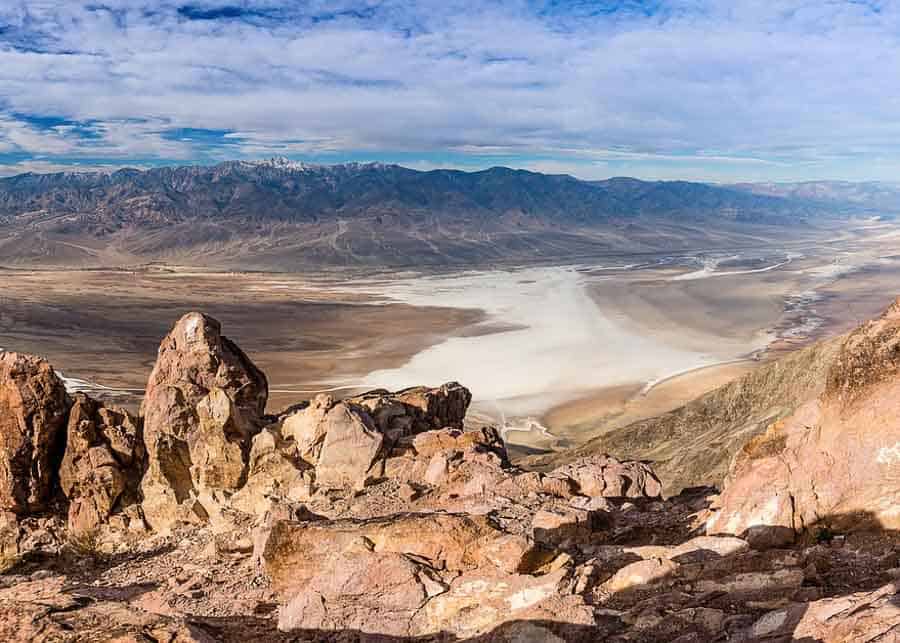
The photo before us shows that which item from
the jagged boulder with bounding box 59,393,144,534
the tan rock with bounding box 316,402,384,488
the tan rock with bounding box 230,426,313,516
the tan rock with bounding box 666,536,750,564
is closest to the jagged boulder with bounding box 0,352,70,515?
the jagged boulder with bounding box 59,393,144,534

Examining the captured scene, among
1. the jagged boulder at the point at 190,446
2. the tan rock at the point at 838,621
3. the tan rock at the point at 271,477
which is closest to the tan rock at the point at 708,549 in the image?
the tan rock at the point at 838,621

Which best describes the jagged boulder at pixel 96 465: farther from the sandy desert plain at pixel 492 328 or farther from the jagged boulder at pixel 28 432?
the sandy desert plain at pixel 492 328

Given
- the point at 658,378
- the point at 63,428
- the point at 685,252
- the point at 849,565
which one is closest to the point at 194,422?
the point at 63,428

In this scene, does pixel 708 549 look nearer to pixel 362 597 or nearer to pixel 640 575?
pixel 640 575

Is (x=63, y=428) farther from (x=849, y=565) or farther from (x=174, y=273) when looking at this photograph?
(x=174, y=273)

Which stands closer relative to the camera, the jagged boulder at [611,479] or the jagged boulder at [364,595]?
the jagged boulder at [364,595]
